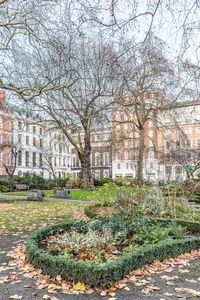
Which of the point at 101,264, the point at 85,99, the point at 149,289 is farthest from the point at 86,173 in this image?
the point at 149,289

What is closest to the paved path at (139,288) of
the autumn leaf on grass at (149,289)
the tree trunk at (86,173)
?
the autumn leaf on grass at (149,289)

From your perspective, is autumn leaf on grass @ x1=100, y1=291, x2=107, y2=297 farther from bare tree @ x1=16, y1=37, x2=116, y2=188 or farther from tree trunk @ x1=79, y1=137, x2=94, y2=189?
tree trunk @ x1=79, y1=137, x2=94, y2=189

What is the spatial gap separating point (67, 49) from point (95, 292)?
10.4 m

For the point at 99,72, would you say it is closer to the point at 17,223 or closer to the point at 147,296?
the point at 17,223

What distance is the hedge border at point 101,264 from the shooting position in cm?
504

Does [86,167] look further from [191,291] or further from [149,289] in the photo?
[191,291]

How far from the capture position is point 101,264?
5188mm

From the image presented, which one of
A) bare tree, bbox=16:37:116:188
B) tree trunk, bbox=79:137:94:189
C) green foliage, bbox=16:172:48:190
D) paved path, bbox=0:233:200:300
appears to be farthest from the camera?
green foliage, bbox=16:172:48:190

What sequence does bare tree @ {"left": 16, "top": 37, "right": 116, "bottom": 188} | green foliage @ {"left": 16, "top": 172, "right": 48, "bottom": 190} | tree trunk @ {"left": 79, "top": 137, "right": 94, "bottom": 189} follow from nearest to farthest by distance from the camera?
bare tree @ {"left": 16, "top": 37, "right": 116, "bottom": 188}
tree trunk @ {"left": 79, "top": 137, "right": 94, "bottom": 189}
green foliage @ {"left": 16, "top": 172, "right": 48, "bottom": 190}

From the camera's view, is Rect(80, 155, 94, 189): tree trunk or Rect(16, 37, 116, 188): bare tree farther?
Rect(80, 155, 94, 189): tree trunk

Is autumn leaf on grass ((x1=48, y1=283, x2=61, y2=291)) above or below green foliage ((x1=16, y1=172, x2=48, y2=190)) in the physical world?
below

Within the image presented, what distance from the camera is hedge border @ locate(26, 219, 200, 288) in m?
5.04

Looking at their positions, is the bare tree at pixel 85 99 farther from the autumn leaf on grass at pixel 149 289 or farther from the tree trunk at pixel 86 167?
the autumn leaf on grass at pixel 149 289

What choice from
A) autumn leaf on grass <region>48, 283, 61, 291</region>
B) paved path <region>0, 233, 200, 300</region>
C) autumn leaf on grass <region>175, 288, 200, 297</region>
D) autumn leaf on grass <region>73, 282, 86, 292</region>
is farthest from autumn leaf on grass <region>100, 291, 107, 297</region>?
autumn leaf on grass <region>175, 288, 200, 297</region>
